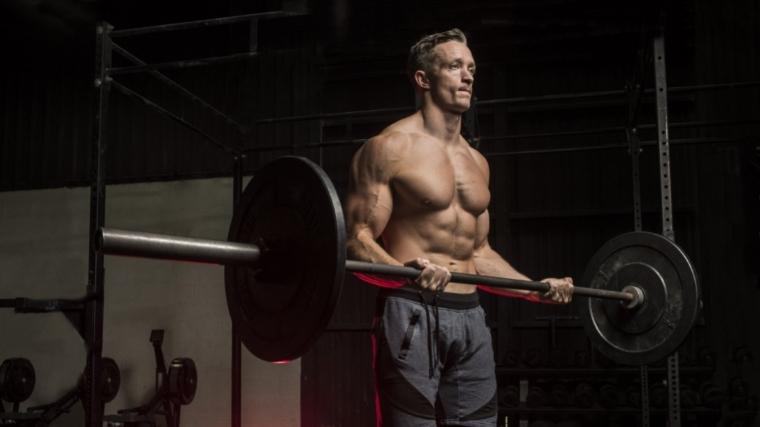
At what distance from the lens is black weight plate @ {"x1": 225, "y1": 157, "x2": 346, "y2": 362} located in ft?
5.47

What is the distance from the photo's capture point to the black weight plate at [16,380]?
5.94 meters

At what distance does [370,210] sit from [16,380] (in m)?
4.67

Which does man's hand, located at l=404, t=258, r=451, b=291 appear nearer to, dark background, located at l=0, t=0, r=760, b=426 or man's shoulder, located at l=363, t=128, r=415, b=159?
man's shoulder, located at l=363, t=128, r=415, b=159

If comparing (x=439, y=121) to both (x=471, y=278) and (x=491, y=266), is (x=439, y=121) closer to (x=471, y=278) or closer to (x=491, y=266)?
(x=491, y=266)

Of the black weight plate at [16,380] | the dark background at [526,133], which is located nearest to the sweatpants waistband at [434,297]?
the dark background at [526,133]

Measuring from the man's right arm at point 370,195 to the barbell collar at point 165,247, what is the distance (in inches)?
26.2

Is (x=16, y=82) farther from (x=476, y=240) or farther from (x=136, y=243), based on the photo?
(x=136, y=243)

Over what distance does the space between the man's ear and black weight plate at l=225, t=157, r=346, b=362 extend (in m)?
0.89

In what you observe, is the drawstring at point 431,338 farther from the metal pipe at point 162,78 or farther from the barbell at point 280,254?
the metal pipe at point 162,78

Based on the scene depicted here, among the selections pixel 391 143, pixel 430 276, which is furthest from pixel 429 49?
pixel 430 276

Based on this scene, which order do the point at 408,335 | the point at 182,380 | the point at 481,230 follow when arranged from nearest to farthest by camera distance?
1. the point at 408,335
2. the point at 481,230
3. the point at 182,380

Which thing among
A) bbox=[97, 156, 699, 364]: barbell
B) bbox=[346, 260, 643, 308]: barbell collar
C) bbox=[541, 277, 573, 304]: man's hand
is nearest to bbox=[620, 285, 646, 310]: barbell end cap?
bbox=[346, 260, 643, 308]: barbell collar

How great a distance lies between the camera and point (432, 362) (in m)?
2.33

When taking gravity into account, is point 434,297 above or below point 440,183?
below
